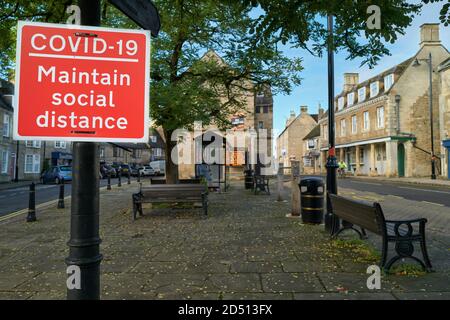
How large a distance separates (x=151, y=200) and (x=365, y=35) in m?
7.07

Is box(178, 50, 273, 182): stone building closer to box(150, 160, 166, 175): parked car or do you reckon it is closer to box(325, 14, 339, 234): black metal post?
box(325, 14, 339, 234): black metal post

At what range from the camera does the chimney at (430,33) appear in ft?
102

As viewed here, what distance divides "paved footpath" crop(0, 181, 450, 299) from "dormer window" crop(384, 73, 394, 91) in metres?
29.2

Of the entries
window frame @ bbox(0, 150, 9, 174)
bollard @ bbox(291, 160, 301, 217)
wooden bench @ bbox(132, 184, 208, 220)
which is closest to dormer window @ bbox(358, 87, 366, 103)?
bollard @ bbox(291, 160, 301, 217)

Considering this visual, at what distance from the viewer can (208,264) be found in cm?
516

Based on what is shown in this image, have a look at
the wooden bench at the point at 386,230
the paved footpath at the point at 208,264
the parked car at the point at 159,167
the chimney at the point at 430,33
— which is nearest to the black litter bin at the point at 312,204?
the paved footpath at the point at 208,264

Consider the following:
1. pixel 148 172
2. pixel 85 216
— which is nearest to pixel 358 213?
pixel 85 216

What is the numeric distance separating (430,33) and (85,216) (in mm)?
37322

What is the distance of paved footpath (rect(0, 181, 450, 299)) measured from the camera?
401cm

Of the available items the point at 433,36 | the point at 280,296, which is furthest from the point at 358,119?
the point at 280,296

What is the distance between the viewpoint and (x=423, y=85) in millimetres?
31797

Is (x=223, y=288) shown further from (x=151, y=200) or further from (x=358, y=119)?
(x=358, y=119)

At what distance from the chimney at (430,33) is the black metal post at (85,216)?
36619 millimetres

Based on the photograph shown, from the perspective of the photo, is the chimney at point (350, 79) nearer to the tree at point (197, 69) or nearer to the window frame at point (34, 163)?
the tree at point (197, 69)
